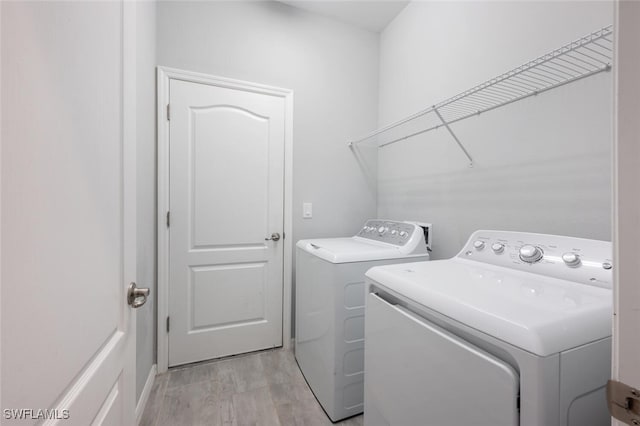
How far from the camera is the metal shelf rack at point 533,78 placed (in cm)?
94

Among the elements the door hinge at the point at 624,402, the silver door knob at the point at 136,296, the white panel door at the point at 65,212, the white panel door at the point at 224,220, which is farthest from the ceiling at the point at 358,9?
the door hinge at the point at 624,402

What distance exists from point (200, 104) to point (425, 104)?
5.39ft

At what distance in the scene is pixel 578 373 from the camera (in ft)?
2.01

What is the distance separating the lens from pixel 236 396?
1.68m

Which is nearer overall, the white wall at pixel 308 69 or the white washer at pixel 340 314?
the white washer at pixel 340 314

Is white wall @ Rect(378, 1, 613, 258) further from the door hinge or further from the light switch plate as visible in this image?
the door hinge

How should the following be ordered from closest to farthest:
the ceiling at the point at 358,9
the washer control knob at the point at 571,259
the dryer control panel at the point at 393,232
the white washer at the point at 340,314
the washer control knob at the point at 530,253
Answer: the washer control knob at the point at 571,259 < the washer control knob at the point at 530,253 < the white washer at the point at 340,314 < the dryer control panel at the point at 393,232 < the ceiling at the point at 358,9

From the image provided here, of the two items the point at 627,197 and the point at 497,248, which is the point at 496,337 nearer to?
the point at 627,197

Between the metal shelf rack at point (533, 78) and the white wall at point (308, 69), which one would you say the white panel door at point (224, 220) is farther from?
the metal shelf rack at point (533, 78)

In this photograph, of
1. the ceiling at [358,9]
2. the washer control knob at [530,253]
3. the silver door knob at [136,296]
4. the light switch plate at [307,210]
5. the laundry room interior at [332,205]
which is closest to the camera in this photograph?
the laundry room interior at [332,205]

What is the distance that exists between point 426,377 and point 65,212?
38.9 inches

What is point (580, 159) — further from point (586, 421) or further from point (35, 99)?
point (35, 99)

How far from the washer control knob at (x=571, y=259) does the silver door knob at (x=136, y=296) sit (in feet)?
4.51

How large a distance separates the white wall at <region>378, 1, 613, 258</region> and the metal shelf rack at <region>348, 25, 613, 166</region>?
6 centimetres
